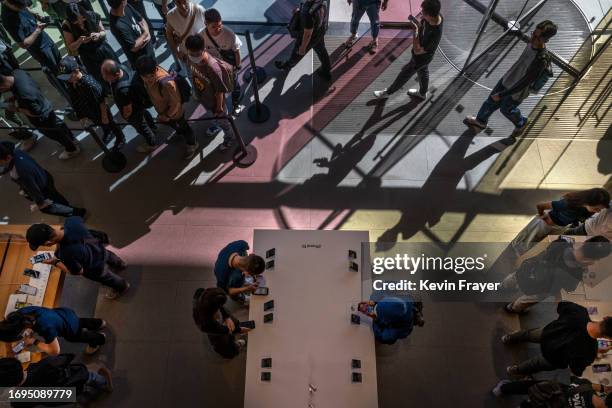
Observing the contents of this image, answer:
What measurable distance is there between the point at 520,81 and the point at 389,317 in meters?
3.08

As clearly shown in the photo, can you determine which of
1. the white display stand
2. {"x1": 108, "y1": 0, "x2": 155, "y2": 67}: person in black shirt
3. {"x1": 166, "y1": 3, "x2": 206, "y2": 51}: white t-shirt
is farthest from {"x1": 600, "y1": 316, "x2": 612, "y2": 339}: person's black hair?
{"x1": 108, "y1": 0, "x2": 155, "y2": 67}: person in black shirt

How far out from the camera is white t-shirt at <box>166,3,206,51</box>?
5.12 m

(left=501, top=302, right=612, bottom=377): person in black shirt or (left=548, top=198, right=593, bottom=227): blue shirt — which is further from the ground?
(left=548, top=198, right=593, bottom=227): blue shirt

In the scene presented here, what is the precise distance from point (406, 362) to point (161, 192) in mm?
3424

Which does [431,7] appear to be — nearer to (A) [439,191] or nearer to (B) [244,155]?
(A) [439,191]

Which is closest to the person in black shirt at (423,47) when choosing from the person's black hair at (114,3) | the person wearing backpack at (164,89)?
the person wearing backpack at (164,89)

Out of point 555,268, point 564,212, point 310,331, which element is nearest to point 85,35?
point 310,331

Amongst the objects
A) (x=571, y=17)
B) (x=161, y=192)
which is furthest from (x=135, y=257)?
(x=571, y=17)

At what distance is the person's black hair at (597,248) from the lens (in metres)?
4.07

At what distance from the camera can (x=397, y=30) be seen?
22.6 feet

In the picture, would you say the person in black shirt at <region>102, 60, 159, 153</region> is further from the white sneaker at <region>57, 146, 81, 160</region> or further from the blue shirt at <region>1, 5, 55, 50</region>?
the blue shirt at <region>1, 5, 55, 50</region>

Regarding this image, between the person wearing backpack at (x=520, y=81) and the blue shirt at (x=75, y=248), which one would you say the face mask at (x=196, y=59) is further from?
the person wearing backpack at (x=520, y=81)

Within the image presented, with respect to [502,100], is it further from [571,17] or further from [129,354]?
[129,354]

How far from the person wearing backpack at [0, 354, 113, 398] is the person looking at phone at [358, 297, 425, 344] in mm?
2507
